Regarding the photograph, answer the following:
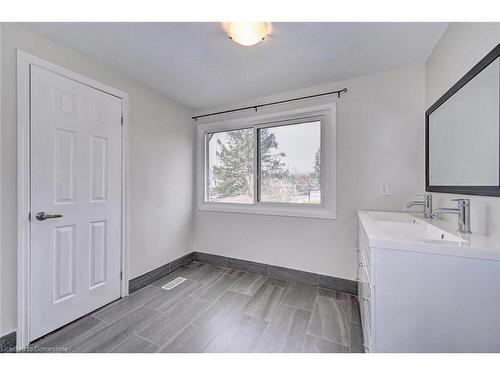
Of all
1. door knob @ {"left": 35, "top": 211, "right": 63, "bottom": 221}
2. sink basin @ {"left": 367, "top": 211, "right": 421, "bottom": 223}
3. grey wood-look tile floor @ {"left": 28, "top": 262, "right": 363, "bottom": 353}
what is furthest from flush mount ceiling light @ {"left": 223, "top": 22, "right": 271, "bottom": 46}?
grey wood-look tile floor @ {"left": 28, "top": 262, "right": 363, "bottom": 353}

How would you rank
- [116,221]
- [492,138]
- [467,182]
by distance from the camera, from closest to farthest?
[492,138]
[467,182]
[116,221]

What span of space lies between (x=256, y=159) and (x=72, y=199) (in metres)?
1.91

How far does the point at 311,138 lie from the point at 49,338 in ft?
9.55

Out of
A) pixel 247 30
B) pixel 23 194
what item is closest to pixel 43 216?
pixel 23 194

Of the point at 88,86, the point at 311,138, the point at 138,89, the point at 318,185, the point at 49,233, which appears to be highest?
the point at 138,89

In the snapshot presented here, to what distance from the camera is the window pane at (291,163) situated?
2314mm

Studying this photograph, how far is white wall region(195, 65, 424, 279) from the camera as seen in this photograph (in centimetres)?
185

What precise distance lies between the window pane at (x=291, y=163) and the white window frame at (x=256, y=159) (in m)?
0.06

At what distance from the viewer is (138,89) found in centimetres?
215

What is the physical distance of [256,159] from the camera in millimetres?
2631

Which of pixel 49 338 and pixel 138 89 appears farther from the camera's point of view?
pixel 138 89

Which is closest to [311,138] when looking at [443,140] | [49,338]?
[443,140]

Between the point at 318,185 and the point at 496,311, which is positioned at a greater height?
the point at 318,185
